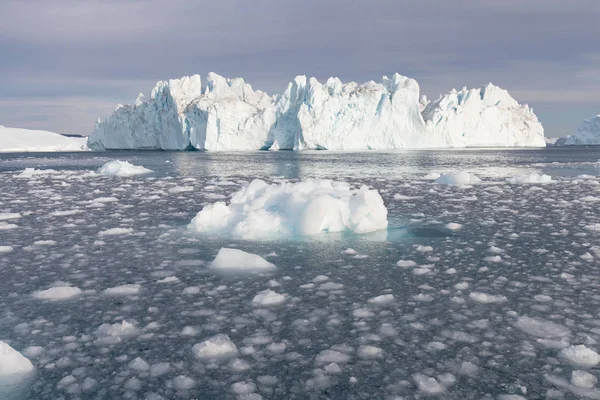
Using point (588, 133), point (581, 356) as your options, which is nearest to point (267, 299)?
point (581, 356)

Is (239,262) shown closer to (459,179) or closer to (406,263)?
(406,263)

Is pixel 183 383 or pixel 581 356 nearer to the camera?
pixel 183 383

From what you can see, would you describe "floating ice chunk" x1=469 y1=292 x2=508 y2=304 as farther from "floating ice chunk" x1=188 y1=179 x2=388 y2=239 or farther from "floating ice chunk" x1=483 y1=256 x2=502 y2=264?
"floating ice chunk" x1=188 y1=179 x2=388 y2=239

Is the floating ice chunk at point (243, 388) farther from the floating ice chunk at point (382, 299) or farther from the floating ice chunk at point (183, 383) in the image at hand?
the floating ice chunk at point (382, 299)

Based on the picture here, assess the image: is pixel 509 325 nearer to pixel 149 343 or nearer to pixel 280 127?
pixel 149 343

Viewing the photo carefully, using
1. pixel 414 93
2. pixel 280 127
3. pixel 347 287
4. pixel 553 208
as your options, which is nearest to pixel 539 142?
pixel 414 93

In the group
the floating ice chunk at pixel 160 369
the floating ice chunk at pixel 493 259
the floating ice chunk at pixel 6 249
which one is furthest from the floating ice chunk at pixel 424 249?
the floating ice chunk at pixel 6 249

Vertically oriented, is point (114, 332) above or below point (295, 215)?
below
